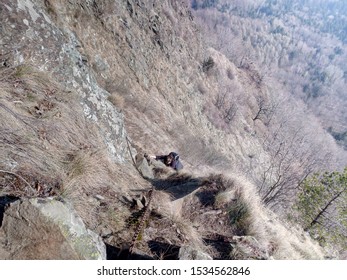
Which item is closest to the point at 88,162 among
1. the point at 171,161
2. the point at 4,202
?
the point at 4,202

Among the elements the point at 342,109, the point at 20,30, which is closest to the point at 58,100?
the point at 20,30

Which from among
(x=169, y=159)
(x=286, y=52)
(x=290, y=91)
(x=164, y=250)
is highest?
(x=164, y=250)

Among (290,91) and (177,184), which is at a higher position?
(177,184)

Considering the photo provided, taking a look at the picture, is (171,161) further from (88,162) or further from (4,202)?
(4,202)

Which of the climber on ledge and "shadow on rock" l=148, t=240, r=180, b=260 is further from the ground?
"shadow on rock" l=148, t=240, r=180, b=260

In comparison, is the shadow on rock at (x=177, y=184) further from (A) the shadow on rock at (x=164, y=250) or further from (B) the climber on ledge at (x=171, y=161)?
(A) the shadow on rock at (x=164, y=250)

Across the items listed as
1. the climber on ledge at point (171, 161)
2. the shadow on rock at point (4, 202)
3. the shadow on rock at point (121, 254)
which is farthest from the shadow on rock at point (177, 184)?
the shadow on rock at point (4, 202)

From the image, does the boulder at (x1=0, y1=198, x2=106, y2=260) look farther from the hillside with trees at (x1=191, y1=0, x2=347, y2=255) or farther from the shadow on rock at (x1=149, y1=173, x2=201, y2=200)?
the hillside with trees at (x1=191, y1=0, x2=347, y2=255)

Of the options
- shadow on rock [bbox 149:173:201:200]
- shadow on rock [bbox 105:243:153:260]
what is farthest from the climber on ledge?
shadow on rock [bbox 105:243:153:260]
